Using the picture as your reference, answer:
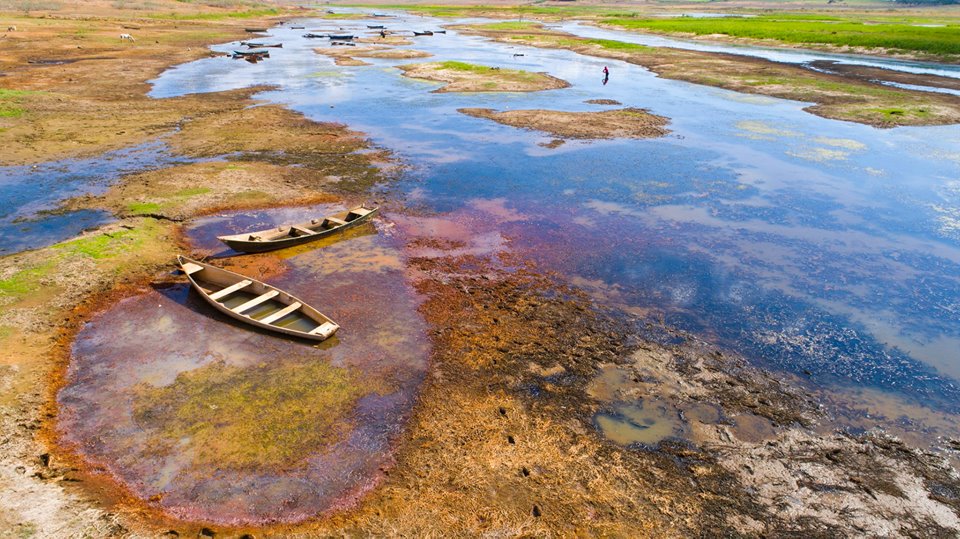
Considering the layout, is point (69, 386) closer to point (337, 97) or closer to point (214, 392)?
point (214, 392)

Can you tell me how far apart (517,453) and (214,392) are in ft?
19.9

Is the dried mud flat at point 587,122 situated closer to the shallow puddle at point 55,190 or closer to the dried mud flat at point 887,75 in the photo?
the shallow puddle at point 55,190

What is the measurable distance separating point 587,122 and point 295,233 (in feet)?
73.2

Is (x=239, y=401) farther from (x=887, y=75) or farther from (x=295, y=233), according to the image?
(x=887, y=75)

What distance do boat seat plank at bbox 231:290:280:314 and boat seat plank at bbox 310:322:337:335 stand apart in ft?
6.04

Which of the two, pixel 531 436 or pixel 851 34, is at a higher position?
pixel 851 34

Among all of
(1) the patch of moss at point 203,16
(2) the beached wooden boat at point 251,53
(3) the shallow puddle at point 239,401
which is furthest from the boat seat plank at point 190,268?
(1) the patch of moss at point 203,16

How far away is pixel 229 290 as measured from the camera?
13.9 m

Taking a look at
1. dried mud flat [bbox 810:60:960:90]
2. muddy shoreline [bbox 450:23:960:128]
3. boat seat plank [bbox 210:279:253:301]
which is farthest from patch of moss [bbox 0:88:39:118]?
dried mud flat [bbox 810:60:960:90]

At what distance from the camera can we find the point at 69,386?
11.0m

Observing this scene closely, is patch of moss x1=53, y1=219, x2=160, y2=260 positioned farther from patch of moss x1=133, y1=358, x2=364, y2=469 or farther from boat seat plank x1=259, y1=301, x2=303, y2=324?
patch of moss x1=133, y1=358, x2=364, y2=469

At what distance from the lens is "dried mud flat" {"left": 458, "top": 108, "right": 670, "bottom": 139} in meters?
32.2

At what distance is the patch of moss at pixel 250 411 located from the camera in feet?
31.6

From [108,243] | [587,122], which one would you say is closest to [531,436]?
[108,243]
